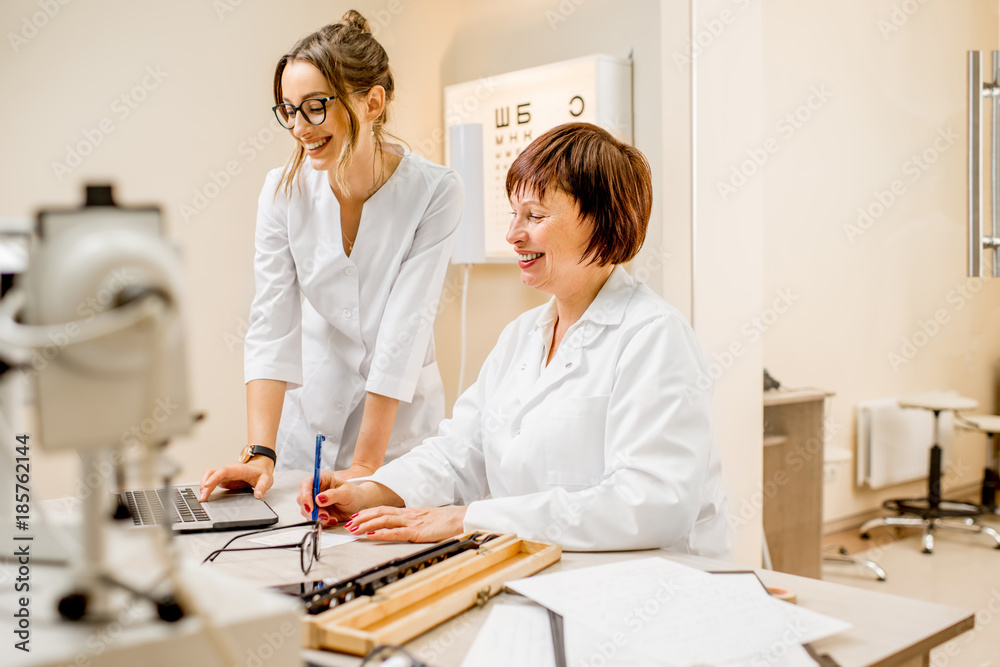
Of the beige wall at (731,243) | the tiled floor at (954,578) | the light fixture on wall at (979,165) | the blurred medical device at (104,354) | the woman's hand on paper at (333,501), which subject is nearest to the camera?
the blurred medical device at (104,354)

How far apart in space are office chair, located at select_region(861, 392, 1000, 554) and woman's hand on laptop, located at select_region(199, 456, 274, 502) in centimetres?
187

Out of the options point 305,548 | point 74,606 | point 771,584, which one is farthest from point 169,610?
point 771,584

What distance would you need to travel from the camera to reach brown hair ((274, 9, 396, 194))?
1665 mm

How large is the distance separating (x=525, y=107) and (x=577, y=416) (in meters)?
1.94

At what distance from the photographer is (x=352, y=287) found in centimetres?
187

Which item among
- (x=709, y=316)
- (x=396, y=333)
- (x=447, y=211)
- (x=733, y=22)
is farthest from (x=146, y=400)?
(x=733, y=22)

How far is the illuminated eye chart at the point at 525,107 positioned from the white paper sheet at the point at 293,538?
1.77 meters


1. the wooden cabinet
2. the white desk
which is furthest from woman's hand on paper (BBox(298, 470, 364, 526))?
the wooden cabinet

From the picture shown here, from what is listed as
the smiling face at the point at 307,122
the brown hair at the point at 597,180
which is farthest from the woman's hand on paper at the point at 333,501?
the smiling face at the point at 307,122

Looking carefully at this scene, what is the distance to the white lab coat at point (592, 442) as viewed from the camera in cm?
123

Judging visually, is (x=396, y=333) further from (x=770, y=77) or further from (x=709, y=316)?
(x=770, y=77)

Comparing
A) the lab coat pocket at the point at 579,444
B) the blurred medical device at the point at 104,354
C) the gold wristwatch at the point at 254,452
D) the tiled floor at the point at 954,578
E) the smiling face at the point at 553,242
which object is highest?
the smiling face at the point at 553,242

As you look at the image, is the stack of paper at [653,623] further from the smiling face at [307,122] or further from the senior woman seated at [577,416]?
the smiling face at [307,122]

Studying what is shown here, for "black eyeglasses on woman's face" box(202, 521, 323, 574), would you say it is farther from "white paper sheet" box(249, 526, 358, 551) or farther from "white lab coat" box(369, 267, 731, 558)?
Answer: "white lab coat" box(369, 267, 731, 558)
